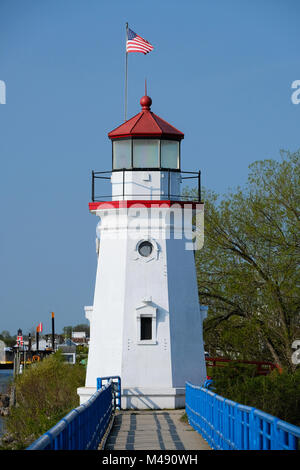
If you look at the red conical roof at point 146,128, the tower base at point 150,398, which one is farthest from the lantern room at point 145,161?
the tower base at point 150,398

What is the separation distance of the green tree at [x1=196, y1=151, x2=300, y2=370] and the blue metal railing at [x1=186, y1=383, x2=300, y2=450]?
1240 cm

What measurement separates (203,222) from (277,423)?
23070mm

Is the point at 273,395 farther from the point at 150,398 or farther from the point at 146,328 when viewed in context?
the point at 146,328

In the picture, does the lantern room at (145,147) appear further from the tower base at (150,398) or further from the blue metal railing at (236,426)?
the blue metal railing at (236,426)

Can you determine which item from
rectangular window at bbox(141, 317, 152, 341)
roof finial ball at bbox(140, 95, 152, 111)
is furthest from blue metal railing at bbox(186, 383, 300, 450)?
roof finial ball at bbox(140, 95, 152, 111)

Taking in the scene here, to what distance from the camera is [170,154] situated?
2367cm

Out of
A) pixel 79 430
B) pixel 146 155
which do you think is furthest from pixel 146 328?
pixel 79 430

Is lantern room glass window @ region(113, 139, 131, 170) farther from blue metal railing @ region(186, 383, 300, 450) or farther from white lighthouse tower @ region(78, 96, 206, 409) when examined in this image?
blue metal railing @ region(186, 383, 300, 450)

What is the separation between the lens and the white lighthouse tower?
886 inches

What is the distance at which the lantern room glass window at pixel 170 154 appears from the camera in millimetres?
23578

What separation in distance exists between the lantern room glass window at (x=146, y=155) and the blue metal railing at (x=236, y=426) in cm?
790
